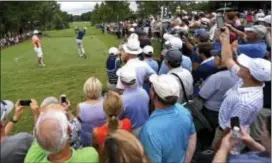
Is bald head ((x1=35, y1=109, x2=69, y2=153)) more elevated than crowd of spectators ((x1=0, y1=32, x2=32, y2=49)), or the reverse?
crowd of spectators ((x1=0, y1=32, x2=32, y2=49))

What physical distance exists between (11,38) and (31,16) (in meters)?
0.27

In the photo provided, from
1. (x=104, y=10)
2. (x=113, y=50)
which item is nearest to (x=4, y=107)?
(x=104, y=10)

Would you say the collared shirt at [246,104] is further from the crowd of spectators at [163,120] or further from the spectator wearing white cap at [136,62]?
the spectator wearing white cap at [136,62]

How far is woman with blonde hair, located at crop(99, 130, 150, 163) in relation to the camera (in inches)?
89.5

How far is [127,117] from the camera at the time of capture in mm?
4008

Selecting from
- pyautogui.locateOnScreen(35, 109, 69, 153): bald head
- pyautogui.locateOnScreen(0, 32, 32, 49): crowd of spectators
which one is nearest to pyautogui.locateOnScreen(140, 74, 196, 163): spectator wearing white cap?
pyautogui.locateOnScreen(35, 109, 69, 153): bald head

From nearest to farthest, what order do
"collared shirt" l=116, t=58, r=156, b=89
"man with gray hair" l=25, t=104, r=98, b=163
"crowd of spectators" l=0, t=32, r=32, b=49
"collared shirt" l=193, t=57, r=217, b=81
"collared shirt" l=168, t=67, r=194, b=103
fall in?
"man with gray hair" l=25, t=104, r=98, b=163 < "crowd of spectators" l=0, t=32, r=32, b=49 < "collared shirt" l=168, t=67, r=194, b=103 < "collared shirt" l=193, t=57, r=217, b=81 < "collared shirt" l=116, t=58, r=156, b=89

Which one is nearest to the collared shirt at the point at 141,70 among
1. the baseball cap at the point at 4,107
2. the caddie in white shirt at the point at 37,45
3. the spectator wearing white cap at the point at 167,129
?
the caddie in white shirt at the point at 37,45

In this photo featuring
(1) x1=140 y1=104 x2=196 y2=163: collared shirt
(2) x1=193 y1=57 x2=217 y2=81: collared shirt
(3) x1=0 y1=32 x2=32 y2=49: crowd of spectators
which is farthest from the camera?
(2) x1=193 y1=57 x2=217 y2=81: collared shirt

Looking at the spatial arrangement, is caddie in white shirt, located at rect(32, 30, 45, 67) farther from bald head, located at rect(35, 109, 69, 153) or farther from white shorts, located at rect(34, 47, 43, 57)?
bald head, located at rect(35, 109, 69, 153)

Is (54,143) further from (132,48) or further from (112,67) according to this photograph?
(112,67)

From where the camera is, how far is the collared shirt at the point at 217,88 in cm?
418

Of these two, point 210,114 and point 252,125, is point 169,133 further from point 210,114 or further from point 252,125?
point 210,114

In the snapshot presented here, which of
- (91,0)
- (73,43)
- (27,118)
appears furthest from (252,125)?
(27,118)
